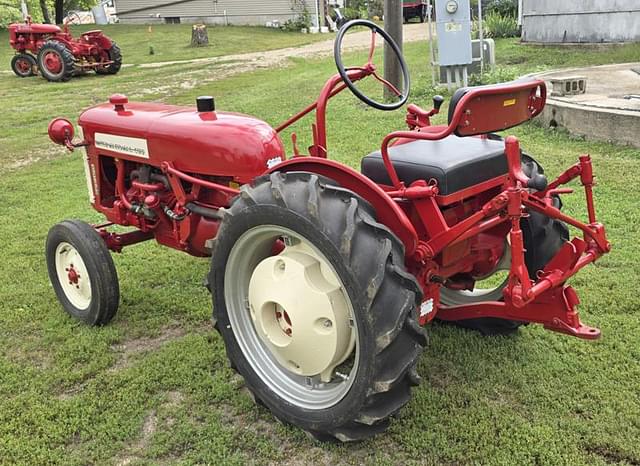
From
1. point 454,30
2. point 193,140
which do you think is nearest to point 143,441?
point 193,140

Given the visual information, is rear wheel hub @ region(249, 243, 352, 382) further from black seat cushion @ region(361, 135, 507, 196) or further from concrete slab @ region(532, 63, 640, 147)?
concrete slab @ region(532, 63, 640, 147)

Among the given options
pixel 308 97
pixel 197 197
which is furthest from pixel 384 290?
pixel 308 97

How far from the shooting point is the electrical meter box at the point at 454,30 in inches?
341

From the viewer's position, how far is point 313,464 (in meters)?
2.34

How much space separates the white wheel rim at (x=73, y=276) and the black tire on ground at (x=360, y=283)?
1.54m

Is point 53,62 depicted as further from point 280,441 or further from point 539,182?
point 539,182

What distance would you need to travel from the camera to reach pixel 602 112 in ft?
20.1

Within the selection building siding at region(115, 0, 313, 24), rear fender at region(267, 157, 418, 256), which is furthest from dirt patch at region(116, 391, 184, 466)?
building siding at region(115, 0, 313, 24)

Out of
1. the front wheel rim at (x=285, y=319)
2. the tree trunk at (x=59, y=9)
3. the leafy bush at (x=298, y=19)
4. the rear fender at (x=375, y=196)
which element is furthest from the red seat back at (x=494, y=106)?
the tree trunk at (x=59, y=9)

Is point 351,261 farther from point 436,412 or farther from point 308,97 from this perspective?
point 308,97

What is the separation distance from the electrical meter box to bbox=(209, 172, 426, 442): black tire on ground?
7282 millimetres

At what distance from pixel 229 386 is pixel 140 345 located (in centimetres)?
74

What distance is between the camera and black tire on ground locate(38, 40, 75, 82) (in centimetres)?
1474

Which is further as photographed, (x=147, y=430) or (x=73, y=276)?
(x=73, y=276)
